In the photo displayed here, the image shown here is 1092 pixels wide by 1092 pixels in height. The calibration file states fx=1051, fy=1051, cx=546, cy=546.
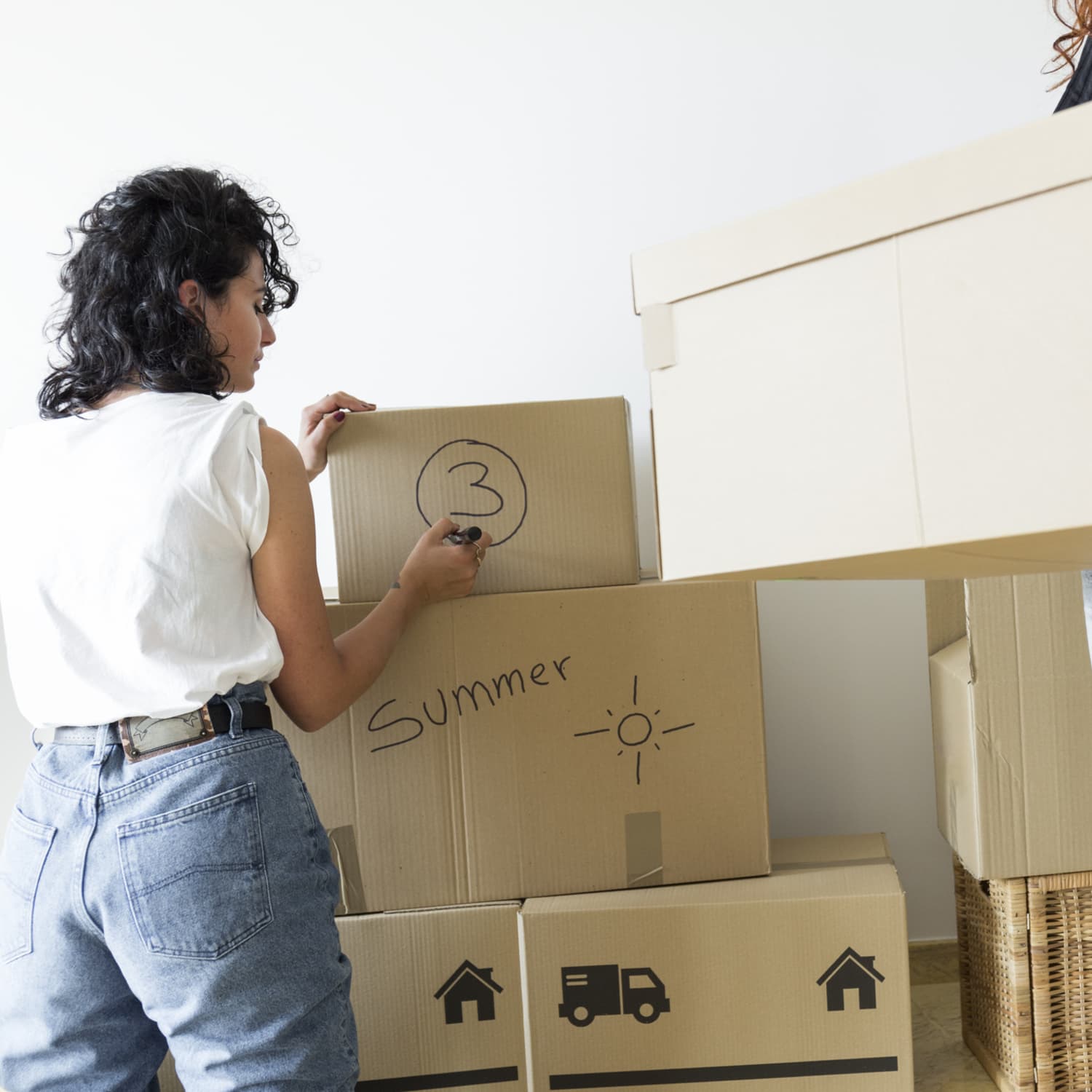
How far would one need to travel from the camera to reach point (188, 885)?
0.78 m

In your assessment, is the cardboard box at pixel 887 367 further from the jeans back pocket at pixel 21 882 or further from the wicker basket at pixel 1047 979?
the wicker basket at pixel 1047 979

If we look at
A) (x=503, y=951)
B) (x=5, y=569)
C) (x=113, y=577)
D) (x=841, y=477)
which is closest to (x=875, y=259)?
(x=841, y=477)

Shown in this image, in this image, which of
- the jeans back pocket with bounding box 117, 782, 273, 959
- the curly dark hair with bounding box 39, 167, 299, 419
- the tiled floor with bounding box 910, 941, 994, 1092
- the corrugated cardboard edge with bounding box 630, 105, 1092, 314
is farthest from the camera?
the tiled floor with bounding box 910, 941, 994, 1092

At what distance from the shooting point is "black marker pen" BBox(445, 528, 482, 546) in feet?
3.85

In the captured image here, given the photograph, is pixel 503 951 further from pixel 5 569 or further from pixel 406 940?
pixel 5 569

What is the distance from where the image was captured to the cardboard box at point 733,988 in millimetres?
1165

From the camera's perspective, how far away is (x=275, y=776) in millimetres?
861

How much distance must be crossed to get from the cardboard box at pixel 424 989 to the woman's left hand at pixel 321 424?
0.53 metres

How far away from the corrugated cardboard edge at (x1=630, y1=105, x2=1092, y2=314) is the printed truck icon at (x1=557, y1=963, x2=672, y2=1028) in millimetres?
878

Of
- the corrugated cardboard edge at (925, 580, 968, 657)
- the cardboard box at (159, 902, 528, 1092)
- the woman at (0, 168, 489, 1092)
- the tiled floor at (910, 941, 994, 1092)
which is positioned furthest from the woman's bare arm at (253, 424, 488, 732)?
the tiled floor at (910, 941, 994, 1092)

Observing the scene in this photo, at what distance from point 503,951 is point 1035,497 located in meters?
0.94

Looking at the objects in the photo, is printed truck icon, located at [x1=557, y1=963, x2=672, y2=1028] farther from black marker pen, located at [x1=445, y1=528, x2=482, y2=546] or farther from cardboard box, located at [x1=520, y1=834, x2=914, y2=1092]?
black marker pen, located at [x1=445, y1=528, x2=482, y2=546]

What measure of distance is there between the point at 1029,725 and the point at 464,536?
69 cm

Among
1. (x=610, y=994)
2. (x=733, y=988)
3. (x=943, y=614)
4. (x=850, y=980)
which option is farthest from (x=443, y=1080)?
(x=943, y=614)
